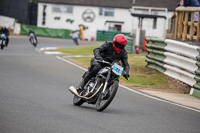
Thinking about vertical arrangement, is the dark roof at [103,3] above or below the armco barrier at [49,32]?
above

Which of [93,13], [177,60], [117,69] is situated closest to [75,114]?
[117,69]

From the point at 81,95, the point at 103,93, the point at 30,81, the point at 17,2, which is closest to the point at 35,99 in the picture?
the point at 81,95

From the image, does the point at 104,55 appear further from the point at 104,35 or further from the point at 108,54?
the point at 104,35

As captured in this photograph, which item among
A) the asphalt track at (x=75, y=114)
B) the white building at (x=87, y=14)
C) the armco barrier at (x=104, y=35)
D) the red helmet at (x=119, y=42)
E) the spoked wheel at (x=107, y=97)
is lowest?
the asphalt track at (x=75, y=114)

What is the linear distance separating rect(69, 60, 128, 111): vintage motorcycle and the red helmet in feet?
1.05

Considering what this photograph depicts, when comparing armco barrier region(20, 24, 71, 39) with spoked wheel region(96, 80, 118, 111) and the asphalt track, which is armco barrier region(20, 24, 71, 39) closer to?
the asphalt track

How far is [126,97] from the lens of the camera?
1221cm

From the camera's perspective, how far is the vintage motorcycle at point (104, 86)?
908 cm

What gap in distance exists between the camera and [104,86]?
921 centimetres

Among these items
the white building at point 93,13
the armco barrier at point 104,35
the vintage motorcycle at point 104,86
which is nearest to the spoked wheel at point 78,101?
the vintage motorcycle at point 104,86

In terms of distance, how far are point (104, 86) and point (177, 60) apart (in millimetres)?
7097

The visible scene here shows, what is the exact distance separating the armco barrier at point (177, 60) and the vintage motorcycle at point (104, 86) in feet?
14.8

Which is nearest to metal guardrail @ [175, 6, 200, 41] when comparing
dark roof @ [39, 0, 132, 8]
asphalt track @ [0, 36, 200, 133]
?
asphalt track @ [0, 36, 200, 133]

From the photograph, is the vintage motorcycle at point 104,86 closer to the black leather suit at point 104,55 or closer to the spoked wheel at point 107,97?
the spoked wheel at point 107,97
